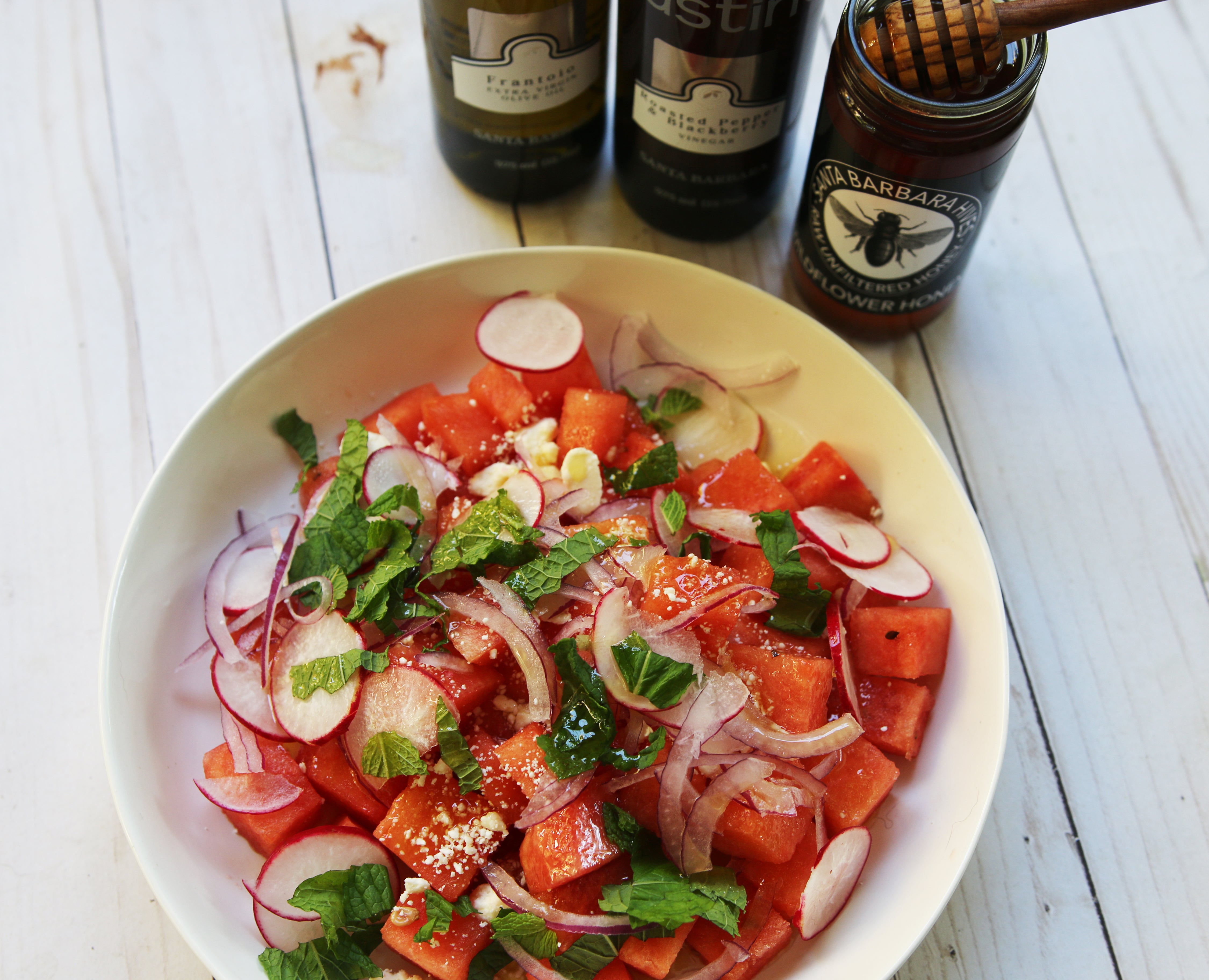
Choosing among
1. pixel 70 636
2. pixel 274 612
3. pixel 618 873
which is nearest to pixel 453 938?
pixel 618 873

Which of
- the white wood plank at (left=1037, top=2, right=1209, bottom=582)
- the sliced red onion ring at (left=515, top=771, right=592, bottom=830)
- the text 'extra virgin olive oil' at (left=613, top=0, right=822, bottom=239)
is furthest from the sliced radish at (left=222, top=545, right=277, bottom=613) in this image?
the white wood plank at (left=1037, top=2, right=1209, bottom=582)

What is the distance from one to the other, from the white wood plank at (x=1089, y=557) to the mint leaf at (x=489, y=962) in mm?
798

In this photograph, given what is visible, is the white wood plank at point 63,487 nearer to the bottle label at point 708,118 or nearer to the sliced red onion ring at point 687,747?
the sliced red onion ring at point 687,747

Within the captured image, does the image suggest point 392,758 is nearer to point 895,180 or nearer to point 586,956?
point 586,956

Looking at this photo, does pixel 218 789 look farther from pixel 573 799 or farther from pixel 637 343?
pixel 637 343

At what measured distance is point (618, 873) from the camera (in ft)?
3.73

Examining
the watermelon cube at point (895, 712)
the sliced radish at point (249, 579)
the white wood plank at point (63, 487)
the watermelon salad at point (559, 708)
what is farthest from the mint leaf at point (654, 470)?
the white wood plank at point (63, 487)

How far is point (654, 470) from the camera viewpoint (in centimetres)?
132

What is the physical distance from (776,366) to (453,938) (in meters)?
0.85

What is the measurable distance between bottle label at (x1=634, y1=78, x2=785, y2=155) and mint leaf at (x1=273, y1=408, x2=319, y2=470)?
2.12ft

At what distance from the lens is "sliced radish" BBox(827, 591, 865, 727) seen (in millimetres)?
1202

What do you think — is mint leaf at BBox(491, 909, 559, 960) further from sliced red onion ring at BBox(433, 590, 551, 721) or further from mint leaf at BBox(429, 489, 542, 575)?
mint leaf at BBox(429, 489, 542, 575)

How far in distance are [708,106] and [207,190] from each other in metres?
0.86

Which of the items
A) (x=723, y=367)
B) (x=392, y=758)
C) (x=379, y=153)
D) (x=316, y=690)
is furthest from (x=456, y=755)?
(x=379, y=153)
